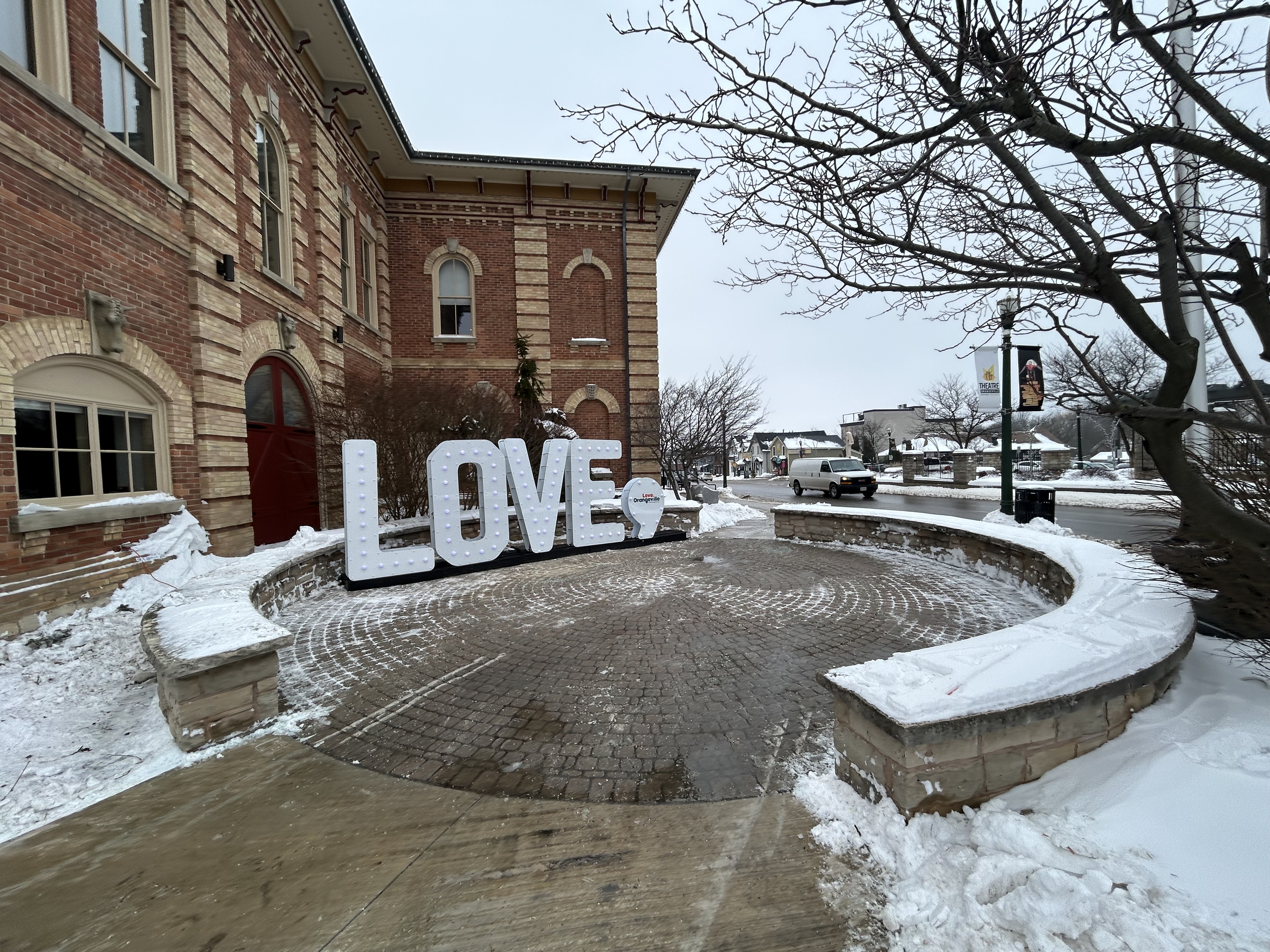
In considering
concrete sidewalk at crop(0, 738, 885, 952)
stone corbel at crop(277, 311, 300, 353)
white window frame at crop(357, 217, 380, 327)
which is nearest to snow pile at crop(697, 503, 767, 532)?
stone corbel at crop(277, 311, 300, 353)

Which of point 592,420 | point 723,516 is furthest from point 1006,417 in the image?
point 592,420

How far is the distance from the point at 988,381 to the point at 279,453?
14.2m

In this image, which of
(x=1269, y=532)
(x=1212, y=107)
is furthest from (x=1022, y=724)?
(x=1212, y=107)

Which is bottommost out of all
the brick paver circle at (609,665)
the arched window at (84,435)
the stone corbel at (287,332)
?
the brick paver circle at (609,665)

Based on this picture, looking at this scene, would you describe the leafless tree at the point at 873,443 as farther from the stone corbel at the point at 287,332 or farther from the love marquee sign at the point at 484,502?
the stone corbel at the point at 287,332

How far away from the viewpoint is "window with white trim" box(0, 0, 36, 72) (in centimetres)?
485

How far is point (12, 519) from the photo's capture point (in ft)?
15.3

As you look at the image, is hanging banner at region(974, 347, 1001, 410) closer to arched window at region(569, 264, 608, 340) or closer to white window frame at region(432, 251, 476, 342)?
arched window at region(569, 264, 608, 340)

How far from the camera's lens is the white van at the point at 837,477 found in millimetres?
23312

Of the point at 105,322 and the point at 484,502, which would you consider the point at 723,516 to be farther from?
the point at 105,322

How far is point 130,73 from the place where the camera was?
6.38 metres

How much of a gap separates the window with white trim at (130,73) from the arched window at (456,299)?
9.18 metres

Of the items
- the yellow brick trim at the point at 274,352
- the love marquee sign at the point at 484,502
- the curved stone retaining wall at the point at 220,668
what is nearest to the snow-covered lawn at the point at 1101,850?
the curved stone retaining wall at the point at 220,668

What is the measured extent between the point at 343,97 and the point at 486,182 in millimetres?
4243
